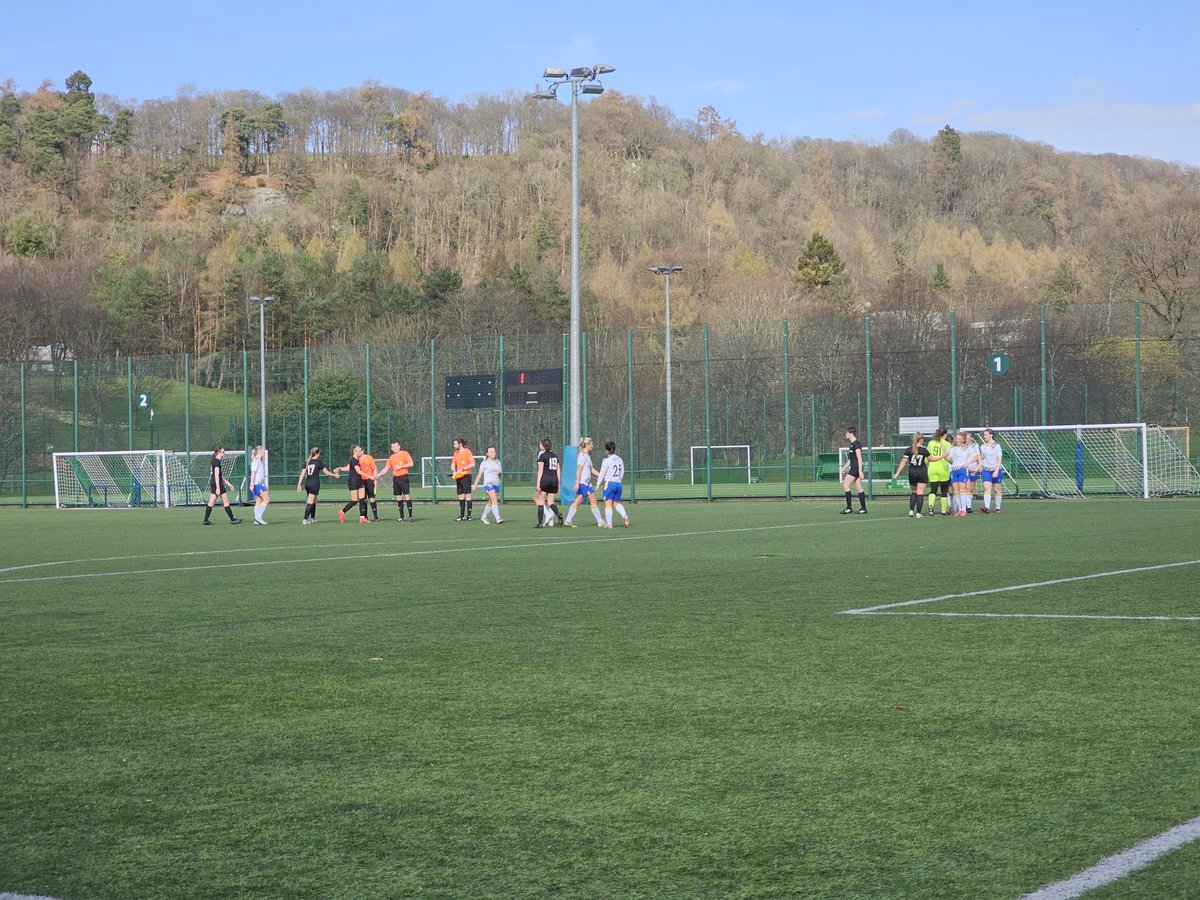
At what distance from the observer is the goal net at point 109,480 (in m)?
40.2

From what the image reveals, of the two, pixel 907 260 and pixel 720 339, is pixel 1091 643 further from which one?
pixel 907 260

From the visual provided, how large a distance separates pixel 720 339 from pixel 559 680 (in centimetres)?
4806

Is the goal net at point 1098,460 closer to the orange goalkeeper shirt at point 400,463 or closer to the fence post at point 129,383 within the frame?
Result: the orange goalkeeper shirt at point 400,463

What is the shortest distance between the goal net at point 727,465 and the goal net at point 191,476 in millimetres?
14337

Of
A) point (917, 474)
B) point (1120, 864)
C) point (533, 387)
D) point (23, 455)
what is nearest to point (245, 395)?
point (23, 455)

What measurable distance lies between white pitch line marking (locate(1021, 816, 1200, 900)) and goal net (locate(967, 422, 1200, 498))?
28963 mm

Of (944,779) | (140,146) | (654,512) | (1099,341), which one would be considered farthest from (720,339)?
(140,146)

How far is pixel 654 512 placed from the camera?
30453 millimetres

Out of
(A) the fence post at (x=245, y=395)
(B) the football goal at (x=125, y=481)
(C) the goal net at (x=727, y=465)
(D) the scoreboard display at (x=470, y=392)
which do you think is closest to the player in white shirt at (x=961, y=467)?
(D) the scoreboard display at (x=470, y=392)

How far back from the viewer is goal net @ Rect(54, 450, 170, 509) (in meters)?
40.2

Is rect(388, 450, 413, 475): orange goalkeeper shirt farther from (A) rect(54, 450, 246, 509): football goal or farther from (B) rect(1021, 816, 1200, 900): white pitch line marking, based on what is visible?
(B) rect(1021, 816, 1200, 900): white pitch line marking

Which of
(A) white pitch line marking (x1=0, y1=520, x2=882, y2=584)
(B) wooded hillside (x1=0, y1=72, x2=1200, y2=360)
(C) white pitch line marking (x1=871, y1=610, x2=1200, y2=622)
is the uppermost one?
(B) wooded hillside (x1=0, y1=72, x2=1200, y2=360)

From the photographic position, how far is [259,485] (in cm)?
2803

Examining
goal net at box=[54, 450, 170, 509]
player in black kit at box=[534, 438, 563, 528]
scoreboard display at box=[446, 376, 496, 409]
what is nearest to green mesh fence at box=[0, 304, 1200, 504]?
scoreboard display at box=[446, 376, 496, 409]
